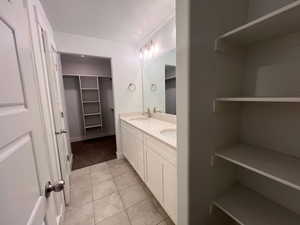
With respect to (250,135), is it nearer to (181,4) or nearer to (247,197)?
(247,197)

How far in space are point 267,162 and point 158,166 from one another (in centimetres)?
92

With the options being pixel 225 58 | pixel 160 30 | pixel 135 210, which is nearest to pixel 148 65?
pixel 160 30

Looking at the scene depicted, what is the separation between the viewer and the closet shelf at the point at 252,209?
0.88 metres

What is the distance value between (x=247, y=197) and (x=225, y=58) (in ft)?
3.60

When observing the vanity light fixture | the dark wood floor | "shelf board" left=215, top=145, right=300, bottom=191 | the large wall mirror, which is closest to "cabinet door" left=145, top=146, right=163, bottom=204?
"shelf board" left=215, top=145, right=300, bottom=191

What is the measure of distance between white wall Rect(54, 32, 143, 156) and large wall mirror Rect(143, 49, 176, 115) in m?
0.20

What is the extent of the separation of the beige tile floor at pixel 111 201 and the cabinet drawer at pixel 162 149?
0.73 m

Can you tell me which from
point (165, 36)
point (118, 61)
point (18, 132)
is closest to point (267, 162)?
point (18, 132)

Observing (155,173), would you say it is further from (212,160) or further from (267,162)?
(267,162)

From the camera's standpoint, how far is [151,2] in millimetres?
1568

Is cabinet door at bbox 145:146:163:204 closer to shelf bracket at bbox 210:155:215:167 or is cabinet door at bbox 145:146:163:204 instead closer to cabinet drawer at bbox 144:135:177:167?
cabinet drawer at bbox 144:135:177:167

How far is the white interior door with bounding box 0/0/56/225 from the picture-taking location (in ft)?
1.29

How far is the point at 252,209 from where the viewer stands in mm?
970

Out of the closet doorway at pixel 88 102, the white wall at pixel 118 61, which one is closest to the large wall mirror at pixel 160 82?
the white wall at pixel 118 61
